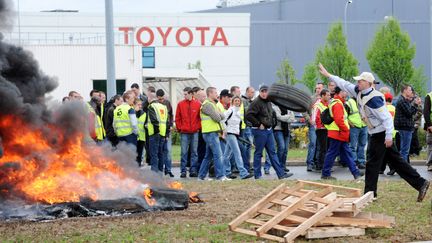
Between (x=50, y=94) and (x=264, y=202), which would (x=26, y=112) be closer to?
(x=50, y=94)

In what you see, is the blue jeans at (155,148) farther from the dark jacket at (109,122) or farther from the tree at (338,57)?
the tree at (338,57)

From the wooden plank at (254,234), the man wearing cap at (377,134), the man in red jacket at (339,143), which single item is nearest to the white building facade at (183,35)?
the man in red jacket at (339,143)

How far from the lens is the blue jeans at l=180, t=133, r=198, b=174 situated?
57.7 feet

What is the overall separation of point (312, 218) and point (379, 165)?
124 inches

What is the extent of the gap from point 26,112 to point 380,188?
5863mm

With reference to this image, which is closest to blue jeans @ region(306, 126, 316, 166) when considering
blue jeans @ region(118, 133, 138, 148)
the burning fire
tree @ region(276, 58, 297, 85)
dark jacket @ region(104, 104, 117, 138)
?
blue jeans @ region(118, 133, 138, 148)

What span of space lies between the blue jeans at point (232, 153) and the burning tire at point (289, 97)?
1400mm

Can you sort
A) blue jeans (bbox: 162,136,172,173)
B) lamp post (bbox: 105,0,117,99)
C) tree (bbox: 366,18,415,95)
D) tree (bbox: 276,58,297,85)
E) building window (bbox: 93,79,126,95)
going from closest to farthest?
blue jeans (bbox: 162,136,172,173) < lamp post (bbox: 105,0,117,99) < building window (bbox: 93,79,126,95) < tree (bbox: 366,18,415,95) < tree (bbox: 276,58,297,85)

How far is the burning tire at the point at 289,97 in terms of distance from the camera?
16.0 m

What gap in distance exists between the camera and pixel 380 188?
13.4 metres

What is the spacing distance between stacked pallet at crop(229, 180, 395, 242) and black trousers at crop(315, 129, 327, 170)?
26.9 ft

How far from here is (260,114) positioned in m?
16.0

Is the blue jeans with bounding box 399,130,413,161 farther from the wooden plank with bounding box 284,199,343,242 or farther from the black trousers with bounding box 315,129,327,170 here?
the wooden plank with bounding box 284,199,343,242

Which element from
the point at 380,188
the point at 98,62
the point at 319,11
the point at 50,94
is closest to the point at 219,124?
the point at 380,188
